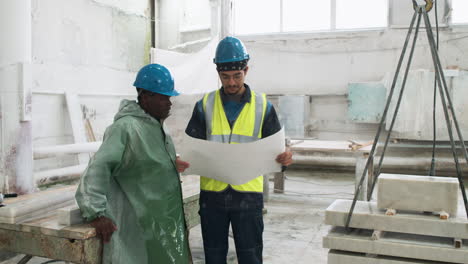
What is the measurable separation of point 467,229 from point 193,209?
2233 millimetres

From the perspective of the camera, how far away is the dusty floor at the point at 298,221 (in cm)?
403

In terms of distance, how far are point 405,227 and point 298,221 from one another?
3170mm

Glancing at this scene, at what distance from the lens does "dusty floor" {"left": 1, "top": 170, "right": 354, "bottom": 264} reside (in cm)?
403

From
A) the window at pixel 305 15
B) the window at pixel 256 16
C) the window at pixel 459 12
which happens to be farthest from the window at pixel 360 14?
the window at pixel 256 16

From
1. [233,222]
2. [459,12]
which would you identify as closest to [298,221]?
[233,222]

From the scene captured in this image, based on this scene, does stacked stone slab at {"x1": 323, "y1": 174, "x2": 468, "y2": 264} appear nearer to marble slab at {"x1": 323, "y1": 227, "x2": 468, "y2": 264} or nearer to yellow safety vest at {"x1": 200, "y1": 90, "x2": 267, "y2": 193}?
marble slab at {"x1": 323, "y1": 227, "x2": 468, "y2": 264}

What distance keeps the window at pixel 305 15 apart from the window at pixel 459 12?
121 centimetres

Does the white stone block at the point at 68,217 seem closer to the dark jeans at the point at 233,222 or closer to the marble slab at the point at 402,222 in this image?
the dark jeans at the point at 233,222

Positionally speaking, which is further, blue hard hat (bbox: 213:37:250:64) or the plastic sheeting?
the plastic sheeting

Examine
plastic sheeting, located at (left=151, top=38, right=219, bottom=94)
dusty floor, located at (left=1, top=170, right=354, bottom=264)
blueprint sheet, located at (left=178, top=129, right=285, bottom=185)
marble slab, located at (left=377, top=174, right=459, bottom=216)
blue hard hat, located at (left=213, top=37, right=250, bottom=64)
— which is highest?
plastic sheeting, located at (left=151, top=38, right=219, bottom=94)

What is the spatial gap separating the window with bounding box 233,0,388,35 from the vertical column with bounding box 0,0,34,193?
21.1 feet

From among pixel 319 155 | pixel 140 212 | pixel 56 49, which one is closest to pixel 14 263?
pixel 140 212

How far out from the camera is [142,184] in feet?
7.70

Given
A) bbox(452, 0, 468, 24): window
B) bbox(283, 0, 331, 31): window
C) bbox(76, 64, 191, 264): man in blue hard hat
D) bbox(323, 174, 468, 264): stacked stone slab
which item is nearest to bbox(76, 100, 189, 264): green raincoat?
bbox(76, 64, 191, 264): man in blue hard hat
